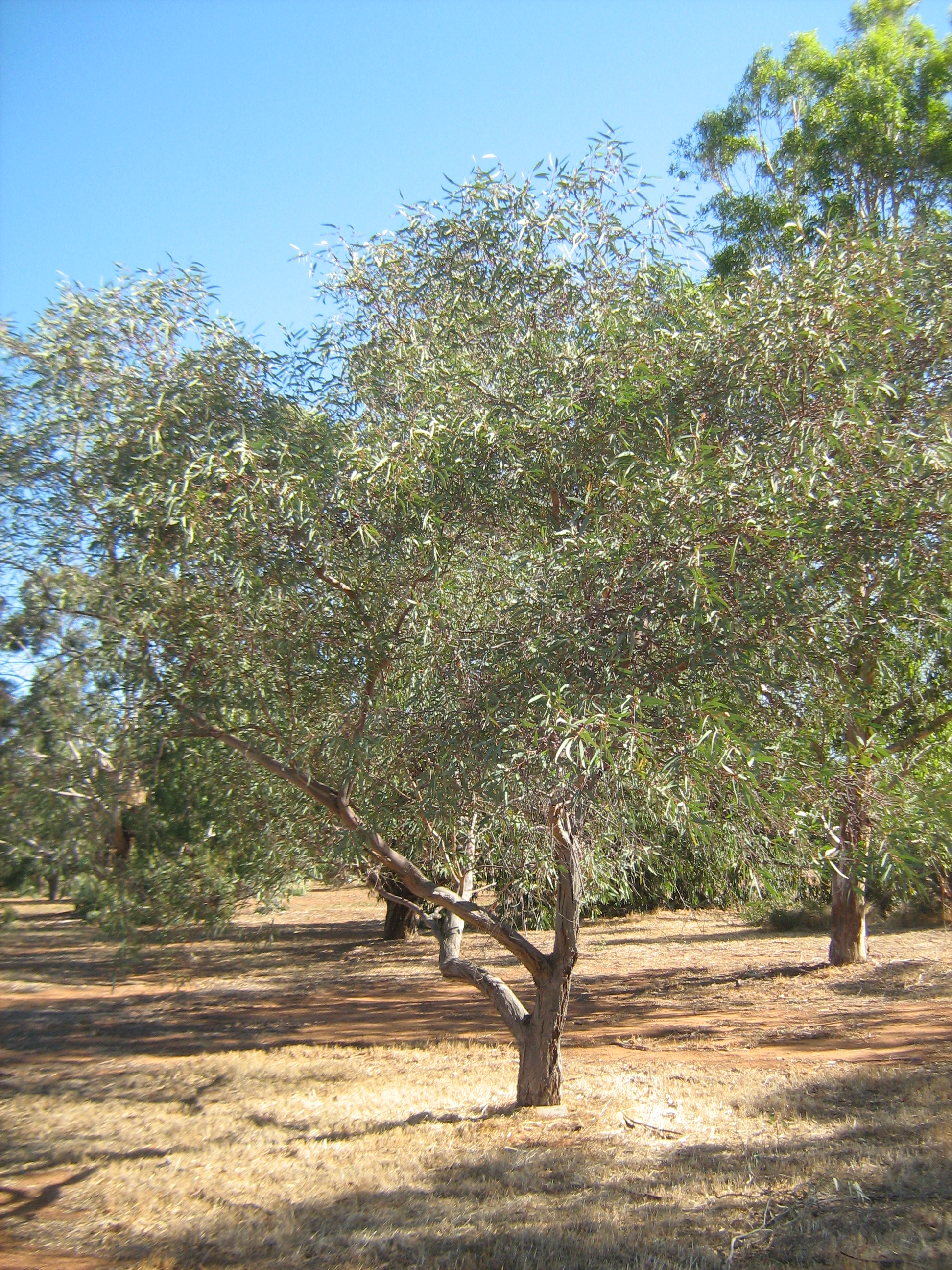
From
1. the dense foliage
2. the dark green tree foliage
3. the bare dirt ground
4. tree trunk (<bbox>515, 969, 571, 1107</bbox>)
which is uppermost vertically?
the dark green tree foliage

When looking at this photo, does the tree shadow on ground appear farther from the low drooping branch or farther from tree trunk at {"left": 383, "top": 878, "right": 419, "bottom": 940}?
tree trunk at {"left": 383, "top": 878, "right": 419, "bottom": 940}

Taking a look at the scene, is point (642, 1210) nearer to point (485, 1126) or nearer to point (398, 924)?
point (485, 1126)

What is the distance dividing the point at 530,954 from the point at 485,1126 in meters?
1.48

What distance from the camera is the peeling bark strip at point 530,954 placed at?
724cm

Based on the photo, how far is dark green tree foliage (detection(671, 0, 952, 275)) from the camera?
14031mm

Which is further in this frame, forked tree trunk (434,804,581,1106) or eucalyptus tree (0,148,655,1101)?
forked tree trunk (434,804,581,1106)

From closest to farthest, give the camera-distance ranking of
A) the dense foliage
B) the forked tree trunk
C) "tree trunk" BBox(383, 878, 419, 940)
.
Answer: the dense foliage → the forked tree trunk → "tree trunk" BBox(383, 878, 419, 940)

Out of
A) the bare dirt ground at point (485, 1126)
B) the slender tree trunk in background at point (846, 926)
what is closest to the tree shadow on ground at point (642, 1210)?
the bare dirt ground at point (485, 1126)

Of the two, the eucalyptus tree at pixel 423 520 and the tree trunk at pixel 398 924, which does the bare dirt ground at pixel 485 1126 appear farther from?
the tree trunk at pixel 398 924

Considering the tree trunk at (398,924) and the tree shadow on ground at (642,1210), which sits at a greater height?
the tree trunk at (398,924)

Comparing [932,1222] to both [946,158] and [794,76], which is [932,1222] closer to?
[946,158]

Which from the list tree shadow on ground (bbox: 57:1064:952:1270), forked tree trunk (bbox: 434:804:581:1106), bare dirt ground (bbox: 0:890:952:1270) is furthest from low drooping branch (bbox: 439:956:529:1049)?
tree shadow on ground (bbox: 57:1064:952:1270)

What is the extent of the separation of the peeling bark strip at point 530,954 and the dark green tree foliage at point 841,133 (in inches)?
336

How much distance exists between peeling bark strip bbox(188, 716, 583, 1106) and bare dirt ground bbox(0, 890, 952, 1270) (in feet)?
1.27
